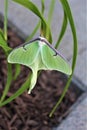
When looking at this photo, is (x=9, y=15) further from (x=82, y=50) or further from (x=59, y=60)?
(x=59, y=60)

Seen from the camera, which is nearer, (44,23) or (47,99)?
(44,23)

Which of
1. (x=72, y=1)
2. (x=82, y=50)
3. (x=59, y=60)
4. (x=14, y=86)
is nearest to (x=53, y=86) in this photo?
(x=14, y=86)

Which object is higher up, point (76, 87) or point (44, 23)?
point (44, 23)

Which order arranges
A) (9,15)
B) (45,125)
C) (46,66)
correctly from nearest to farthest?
(46,66) < (45,125) < (9,15)

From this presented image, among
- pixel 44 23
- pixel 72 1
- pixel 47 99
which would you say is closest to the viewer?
pixel 44 23

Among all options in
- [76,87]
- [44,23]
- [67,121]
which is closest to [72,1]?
[76,87]

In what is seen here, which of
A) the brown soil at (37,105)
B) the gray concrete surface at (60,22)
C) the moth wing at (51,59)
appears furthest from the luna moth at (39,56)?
the gray concrete surface at (60,22)

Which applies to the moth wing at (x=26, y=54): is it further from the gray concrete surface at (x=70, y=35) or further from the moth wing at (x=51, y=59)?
the gray concrete surface at (x=70, y=35)

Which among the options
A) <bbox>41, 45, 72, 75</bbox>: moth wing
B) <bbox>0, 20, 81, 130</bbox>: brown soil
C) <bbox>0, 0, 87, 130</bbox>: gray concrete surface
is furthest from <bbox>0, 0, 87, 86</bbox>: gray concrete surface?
<bbox>41, 45, 72, 75</bbox>: moth wing

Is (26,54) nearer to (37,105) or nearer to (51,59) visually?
(51,59)
